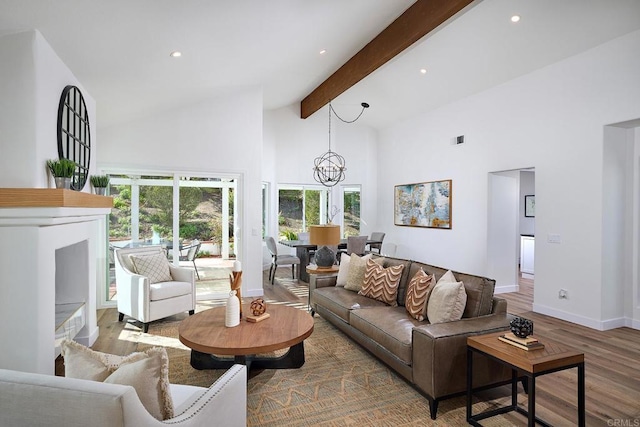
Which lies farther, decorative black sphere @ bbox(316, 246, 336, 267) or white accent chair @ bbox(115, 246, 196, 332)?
decorative black sphere @ bbox(316, 246, 336, 267)

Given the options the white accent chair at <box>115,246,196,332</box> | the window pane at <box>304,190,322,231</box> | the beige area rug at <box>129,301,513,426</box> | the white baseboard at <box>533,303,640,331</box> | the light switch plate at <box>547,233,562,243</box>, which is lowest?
the beige area rug at <box>129,301,513,426</box>

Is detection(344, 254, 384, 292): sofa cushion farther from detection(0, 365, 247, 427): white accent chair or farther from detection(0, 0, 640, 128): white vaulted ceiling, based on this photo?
detection(0, 365, 247, 427): white accent chair

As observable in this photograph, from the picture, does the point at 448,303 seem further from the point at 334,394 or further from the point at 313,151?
the point at 313,151

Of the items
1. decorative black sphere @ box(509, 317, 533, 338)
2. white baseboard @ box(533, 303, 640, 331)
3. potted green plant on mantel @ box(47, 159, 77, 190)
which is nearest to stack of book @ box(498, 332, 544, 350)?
decorative black sphere @ box(509, 317, 533, 338)

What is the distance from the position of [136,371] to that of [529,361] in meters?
1.97

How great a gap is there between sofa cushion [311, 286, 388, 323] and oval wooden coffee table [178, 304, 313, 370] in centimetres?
56

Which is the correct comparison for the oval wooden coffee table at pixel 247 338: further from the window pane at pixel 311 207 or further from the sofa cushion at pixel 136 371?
the window pane at pixel 311 207

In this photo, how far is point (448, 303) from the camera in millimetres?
2842

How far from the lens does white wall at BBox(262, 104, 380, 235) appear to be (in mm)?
8344

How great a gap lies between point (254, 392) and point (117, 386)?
1795 millimetres

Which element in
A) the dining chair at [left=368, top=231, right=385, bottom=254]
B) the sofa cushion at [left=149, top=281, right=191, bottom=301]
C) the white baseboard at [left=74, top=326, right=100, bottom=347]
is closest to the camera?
the white baseboard at [left=74, top=326, right=100, bottom=347]

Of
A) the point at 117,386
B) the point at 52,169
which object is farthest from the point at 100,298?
the point at 117,386

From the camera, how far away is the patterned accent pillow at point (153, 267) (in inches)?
173

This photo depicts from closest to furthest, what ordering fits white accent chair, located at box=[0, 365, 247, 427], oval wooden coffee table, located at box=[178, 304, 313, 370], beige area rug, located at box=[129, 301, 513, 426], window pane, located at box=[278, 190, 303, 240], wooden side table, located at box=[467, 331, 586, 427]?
white accent chair, located at box=[0, 365, 247, 427]
wooden side table, located at box=[467, 331, 586, 427]
beige area rug, located at box=[129, 301, 513, 426]
oval wooden coffee table, located at box=[178, 304, 313, 370]
window pane, located at box=[278, 190, 303, 240]
